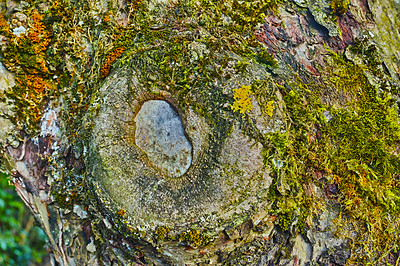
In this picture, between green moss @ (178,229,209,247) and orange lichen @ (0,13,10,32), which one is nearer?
green moss @ (178,229,209,247)

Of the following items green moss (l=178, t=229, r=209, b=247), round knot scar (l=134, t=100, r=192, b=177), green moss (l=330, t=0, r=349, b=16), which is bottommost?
green moss (l=178, t=229, r=209, b=247)

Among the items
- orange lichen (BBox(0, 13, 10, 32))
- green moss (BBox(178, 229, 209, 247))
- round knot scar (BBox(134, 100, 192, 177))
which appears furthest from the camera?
orange lichen (BBox(0, 13, 10, 32))

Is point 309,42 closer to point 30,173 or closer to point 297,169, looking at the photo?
point 297,169

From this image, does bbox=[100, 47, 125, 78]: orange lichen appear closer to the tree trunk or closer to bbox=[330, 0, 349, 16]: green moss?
the tree trunk

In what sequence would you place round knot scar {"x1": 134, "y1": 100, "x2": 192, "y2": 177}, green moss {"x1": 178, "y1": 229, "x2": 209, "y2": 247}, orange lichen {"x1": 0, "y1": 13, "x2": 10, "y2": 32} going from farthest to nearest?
orange lichen {"x1": 0, "y1": 13, "x2": 10, "y2": 32}, round knot scar {"x1": 134, "y1": 100, "x2": 192, "y2": 177}, green moss {"x1": 178, "y1": 229, "x2": 209, "y2": 247}

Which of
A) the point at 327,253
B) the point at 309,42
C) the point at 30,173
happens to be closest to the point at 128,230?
the point at 30,173

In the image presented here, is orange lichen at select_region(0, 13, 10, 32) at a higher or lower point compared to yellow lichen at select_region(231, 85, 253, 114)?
lower

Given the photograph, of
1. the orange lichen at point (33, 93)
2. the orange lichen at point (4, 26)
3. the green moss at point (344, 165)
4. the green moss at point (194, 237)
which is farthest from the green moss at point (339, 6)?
the orange lichen at point (4, 26)

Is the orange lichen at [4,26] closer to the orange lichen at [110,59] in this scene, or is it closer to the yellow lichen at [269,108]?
the orange lichen at [110,59]

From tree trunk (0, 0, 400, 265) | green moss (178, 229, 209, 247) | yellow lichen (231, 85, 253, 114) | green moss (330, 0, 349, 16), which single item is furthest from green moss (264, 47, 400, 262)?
green moss (330, 0, 349, 16)
